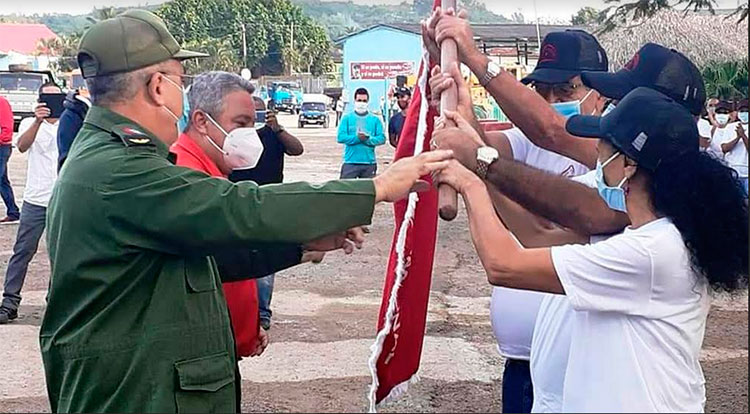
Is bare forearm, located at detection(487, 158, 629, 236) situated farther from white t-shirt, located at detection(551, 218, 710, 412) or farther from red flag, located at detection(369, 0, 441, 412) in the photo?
white t-shirt, located at detection(551, 218, 710, 412)

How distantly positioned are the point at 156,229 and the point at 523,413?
A: 5.29 ft

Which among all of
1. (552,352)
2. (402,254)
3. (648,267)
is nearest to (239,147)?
(402,254)

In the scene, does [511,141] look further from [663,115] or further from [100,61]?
[100,61]

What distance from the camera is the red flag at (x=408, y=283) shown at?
3.36 metres

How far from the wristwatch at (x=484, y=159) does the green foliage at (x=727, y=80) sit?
13.2 m

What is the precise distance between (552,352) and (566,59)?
1.44m

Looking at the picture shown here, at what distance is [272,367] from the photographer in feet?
22.6

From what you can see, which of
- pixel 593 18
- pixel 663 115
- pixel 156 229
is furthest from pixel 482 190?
pixel 593 18

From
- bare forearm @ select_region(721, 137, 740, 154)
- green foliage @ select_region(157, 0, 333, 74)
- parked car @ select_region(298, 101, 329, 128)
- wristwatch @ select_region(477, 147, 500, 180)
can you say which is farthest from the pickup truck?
wristwatch @ select_region(477, 147, 500, 180)

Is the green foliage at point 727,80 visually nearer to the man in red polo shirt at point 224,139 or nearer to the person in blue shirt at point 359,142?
the person in blue shirt at point 359,142

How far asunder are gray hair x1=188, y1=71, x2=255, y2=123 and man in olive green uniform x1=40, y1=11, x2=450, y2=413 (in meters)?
1.03

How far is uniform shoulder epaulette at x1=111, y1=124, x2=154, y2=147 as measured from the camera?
2.60m

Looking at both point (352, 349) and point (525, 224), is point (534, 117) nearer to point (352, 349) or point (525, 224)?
point (525, 224)

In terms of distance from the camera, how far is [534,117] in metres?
3.39
